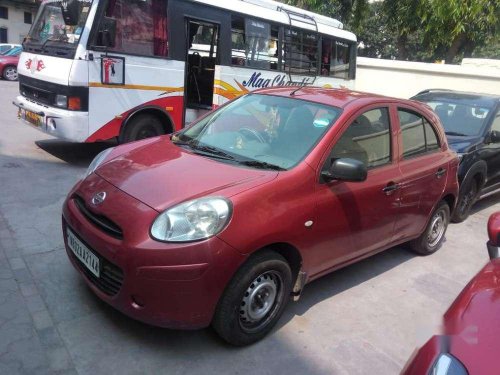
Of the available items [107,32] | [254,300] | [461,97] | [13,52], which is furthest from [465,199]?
[13,52]

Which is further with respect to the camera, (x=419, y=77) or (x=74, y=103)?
(x=419, y=77)

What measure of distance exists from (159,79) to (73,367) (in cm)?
505

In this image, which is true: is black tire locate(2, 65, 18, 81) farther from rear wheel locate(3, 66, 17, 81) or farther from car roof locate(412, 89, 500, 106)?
car roof locate(412, 89, 500, 106)

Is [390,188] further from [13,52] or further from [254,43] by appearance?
[13,52]

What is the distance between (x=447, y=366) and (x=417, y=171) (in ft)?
9.05

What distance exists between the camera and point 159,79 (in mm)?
7004

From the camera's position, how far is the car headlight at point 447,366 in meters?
1.69

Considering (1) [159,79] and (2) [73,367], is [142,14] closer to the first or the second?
(1) [159,79]

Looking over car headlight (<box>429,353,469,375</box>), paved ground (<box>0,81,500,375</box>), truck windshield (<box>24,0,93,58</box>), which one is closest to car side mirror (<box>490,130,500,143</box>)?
paved ground (<box>0,81,500,375</box>)

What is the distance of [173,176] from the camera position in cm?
312

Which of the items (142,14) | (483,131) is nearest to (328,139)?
(483,131)

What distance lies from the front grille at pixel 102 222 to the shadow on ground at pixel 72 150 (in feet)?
12.8

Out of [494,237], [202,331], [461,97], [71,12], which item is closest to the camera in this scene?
[494,237]

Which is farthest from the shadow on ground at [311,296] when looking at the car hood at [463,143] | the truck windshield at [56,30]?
the truck windshield at [56,30]
